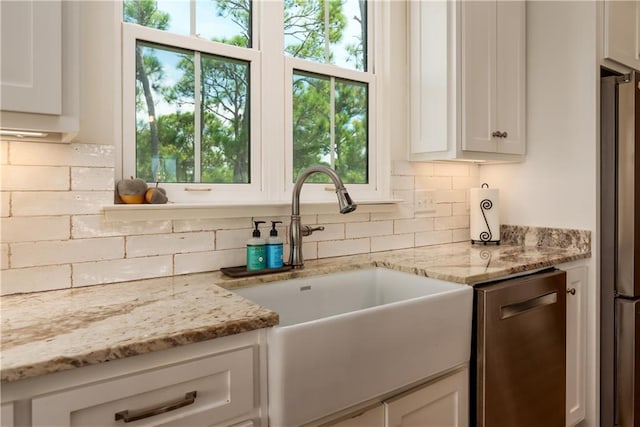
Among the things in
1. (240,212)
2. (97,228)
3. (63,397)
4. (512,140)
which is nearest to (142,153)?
(97,228)

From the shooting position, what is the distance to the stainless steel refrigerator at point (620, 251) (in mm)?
1936

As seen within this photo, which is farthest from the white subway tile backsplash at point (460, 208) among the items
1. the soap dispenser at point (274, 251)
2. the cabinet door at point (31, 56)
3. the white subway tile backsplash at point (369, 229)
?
the cabinet door at point (31, 56)

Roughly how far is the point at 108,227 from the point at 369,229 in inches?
45.6

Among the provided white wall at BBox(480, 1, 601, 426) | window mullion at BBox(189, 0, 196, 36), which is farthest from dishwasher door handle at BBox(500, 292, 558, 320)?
window mullion at BBox(189, 0, 196, 36)

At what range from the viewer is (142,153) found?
149cm

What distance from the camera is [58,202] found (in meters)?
1.27

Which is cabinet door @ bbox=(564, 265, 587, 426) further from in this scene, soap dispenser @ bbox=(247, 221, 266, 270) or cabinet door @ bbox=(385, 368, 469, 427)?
soap dispenser @ bbox=(247, 221, 266, 270)

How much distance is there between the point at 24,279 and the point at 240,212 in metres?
0.73

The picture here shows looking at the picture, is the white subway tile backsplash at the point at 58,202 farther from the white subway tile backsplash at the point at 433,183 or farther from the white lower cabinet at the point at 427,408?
the white subway tile backsplash at the point at 433,183

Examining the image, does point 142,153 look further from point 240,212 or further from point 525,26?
point 525,26

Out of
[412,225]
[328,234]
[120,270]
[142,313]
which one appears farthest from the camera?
Answer: [412,225]

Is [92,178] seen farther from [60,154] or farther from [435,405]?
[435,405]

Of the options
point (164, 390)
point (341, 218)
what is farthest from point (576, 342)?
point (164, 390)

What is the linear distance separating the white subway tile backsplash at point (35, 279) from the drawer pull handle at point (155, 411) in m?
0.65
